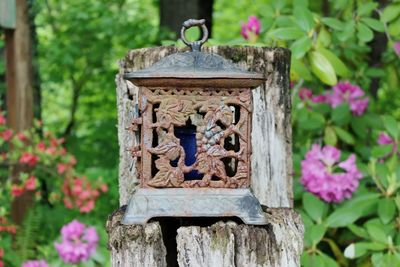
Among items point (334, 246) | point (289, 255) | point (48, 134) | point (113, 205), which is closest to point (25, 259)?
point (48, 134)

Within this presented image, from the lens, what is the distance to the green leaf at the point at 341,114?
13.3ft

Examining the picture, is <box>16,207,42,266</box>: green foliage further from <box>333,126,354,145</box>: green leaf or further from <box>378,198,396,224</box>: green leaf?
<box>378,198,396,224</box>: green leaf

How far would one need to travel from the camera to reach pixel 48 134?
453 centimetres

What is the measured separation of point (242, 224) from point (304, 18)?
4.95ft

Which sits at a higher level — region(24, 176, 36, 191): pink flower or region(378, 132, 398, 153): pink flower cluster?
region(378, 132, 398, 153): pink flower cluster

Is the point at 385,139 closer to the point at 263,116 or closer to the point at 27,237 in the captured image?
the point at 263,116

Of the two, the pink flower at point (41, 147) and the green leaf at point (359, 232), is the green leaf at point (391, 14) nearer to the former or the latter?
the green leaf at point (359, 232)

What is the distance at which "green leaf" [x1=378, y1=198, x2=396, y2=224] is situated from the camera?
344 centimetres

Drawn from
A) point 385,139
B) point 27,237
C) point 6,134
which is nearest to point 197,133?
point 385,139

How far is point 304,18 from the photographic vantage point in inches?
139

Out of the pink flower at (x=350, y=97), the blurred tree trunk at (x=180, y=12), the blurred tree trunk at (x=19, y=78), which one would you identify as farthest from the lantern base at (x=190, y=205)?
the blurred tree trunk at (x=180, y=12)

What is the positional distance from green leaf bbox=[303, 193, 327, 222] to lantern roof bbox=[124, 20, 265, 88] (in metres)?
1.41

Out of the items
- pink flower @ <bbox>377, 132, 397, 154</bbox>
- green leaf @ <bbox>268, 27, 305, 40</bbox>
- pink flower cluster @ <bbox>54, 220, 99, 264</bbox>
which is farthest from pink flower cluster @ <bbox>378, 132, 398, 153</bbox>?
pink flower cluster @ <bbox>54, 220, 99, 264</bbox>

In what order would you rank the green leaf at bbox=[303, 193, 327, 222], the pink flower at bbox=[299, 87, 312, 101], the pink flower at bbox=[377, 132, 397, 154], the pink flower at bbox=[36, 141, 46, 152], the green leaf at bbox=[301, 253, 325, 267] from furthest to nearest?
the pink flower at bbox=[36, 141, 46, 152]
the pink flower at bbox=[299, 87, 312, 101]
the pink flower at bbox=[377, 132, 397, 154]
the green leaf at bbox=[303, 193, 327, 222]
the green leaf at bbox=[301, 253, 325, 267]
